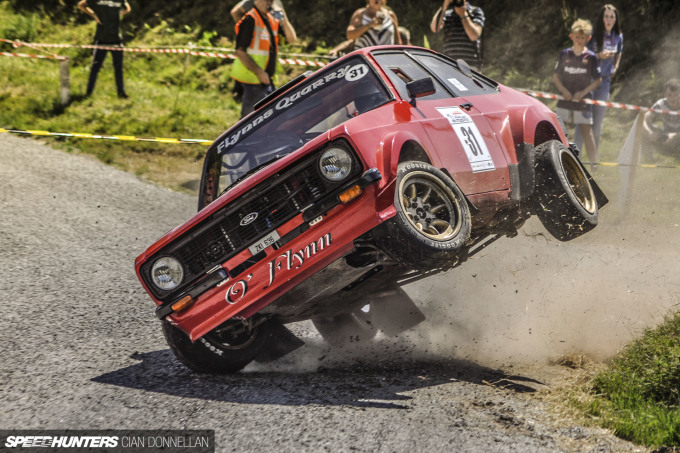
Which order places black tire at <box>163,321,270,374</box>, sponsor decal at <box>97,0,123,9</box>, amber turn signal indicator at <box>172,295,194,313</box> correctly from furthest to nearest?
sponsor decal at <box>97,0,123,9</box> → black tire at <box>163,321,270,374</box> → amber turn signal indicator at <box>172,295,194,313</box>

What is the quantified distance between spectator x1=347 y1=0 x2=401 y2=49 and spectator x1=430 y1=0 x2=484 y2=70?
0.65 meters

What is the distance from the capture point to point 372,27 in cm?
977

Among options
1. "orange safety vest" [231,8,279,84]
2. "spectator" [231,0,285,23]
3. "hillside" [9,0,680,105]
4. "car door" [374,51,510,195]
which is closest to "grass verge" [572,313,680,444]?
"car door" [374,51,510,195]

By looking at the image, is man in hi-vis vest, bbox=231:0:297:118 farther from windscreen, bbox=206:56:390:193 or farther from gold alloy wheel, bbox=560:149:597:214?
gold alloy wheel, bbox=560:149:597:214

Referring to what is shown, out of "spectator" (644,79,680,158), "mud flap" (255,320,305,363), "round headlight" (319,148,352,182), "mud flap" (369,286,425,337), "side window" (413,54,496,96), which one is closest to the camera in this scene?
"round headlight" (319,148,352,182)

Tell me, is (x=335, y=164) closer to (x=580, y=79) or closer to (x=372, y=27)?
(x=372, y=27)

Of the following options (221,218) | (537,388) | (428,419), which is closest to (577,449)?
(428,419)

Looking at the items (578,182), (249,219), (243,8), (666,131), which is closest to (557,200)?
(578,182)

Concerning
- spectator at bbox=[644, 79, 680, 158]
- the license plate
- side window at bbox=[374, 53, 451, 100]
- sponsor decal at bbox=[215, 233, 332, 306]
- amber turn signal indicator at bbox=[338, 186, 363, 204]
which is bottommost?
spectator at bbox=[644, 79, 680, 158]

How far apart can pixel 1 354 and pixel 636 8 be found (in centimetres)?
1235

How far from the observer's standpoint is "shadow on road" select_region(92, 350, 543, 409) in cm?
462

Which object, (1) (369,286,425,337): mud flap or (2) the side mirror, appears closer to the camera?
(2) the side mirror

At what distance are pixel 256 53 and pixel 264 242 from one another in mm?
5319

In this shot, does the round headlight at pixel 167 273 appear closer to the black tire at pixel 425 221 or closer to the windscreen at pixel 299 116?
the windscreen at pixel 299 116
